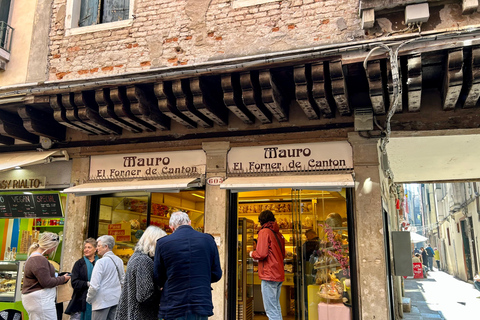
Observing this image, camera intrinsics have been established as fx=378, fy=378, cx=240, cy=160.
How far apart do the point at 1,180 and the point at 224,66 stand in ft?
18.3

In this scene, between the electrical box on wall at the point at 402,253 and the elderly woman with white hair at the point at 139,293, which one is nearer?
the elderly woman with white hair at the point at 139,293

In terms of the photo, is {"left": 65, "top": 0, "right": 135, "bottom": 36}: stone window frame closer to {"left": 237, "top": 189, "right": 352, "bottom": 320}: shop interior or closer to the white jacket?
the white jacket

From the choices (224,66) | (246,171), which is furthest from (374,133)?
(224,66)

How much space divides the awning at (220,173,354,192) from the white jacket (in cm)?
191

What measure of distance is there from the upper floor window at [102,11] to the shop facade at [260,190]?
2501 millimetres

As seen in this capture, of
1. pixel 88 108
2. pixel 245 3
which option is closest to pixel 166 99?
pixel 88 108

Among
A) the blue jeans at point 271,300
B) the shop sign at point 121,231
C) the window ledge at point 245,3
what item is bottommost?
the blue jeans at point 271,300

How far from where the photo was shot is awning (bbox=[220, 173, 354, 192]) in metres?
5.30

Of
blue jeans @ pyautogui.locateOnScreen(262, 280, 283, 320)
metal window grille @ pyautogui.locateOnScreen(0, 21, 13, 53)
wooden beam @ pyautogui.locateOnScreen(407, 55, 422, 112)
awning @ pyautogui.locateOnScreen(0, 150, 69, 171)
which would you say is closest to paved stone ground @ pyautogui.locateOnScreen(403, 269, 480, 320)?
blue jeans @ pyautogui.locateOnScreen(262, 280, 283, 320)

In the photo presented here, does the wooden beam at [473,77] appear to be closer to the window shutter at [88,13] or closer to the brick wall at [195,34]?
the brick wall at [195,34]

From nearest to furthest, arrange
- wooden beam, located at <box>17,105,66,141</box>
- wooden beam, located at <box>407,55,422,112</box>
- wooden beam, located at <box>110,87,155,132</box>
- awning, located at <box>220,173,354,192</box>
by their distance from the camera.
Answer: wooden beam, located at <box>407,55,422,112</box> < awning, located at <box>220,173,354,192</box> < wooden beam, located at <box>110,87,155,132</box> < wooden beam, located at <box>17,105,66,141</box>

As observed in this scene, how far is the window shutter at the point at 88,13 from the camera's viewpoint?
7.07 m

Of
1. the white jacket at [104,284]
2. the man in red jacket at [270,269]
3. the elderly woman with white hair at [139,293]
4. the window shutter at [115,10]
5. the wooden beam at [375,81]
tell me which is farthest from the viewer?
the window shutter at [115,10]

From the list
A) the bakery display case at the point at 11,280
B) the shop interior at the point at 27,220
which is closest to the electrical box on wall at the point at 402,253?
the shop interior at the point at 27,220
